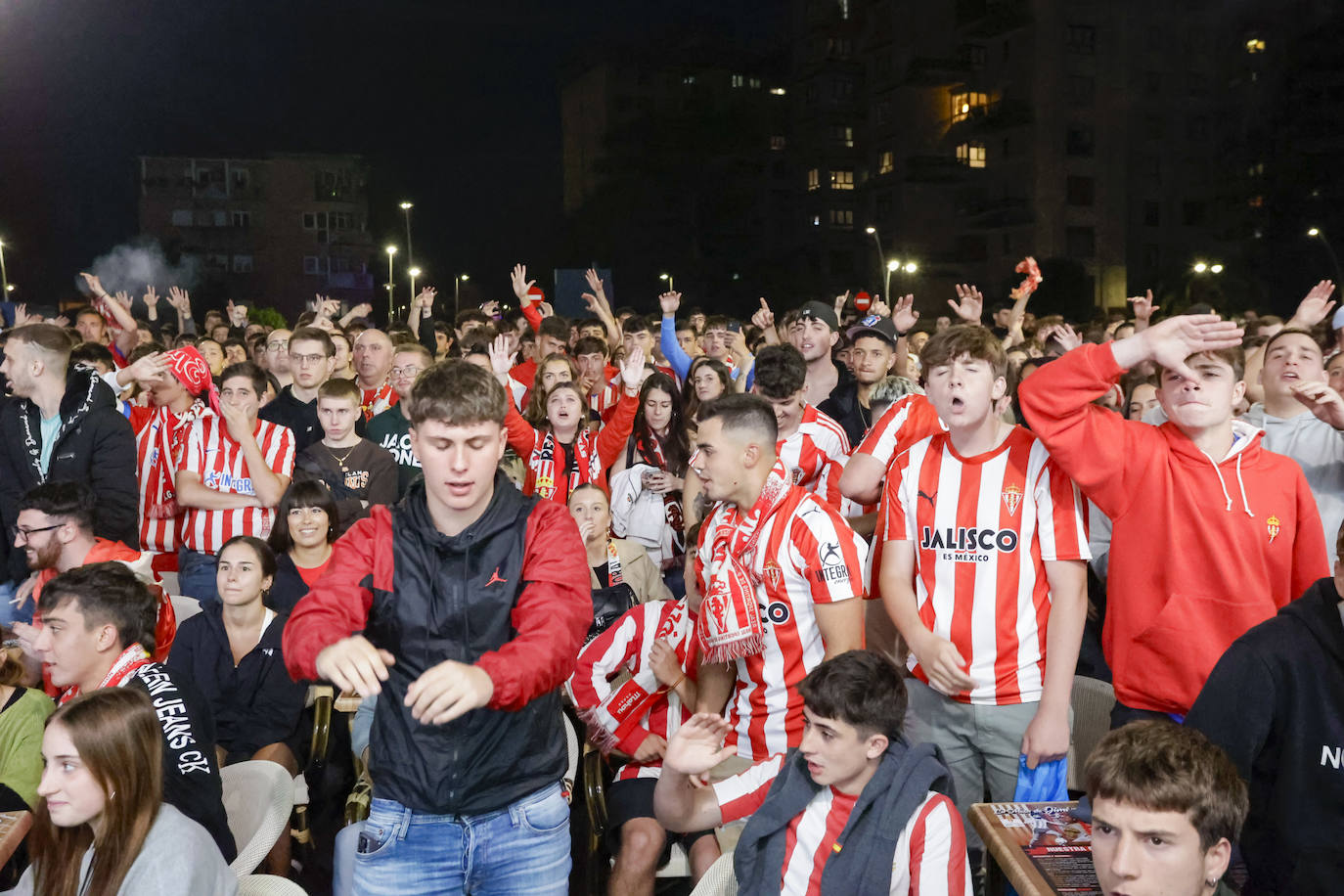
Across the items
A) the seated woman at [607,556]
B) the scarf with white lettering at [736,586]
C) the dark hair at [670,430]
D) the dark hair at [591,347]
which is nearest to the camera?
the scarf with white lettering at [736,586]

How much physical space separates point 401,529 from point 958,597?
1.73 meters

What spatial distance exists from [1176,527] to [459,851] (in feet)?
6.83

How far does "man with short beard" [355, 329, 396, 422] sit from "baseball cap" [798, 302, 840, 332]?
2.79m

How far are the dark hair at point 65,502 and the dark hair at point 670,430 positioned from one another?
107 inches

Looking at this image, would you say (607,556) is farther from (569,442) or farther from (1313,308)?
(1313,308)

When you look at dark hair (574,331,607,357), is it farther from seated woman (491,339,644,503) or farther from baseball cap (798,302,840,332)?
baseball cap (798,302,840,332)

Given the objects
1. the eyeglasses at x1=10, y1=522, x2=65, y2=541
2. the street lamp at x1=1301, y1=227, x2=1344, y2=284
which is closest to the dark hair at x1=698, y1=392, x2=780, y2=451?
the eyeglasses at x1=10, y1=522, x2=65, y2=541

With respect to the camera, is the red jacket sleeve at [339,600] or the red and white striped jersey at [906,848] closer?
the red jacket sleeve at [339,600]

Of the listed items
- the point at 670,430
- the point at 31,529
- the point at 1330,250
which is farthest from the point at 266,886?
the point at 1330,250

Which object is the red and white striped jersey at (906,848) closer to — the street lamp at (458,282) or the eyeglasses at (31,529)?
the eyeglasses at (31,529)

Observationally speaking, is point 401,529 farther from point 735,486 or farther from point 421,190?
point 421,190

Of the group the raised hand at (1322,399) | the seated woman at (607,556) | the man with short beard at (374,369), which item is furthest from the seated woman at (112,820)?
the man with short beard at (374,369)

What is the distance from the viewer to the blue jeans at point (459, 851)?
2182 mm

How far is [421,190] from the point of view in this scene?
5959 cm
